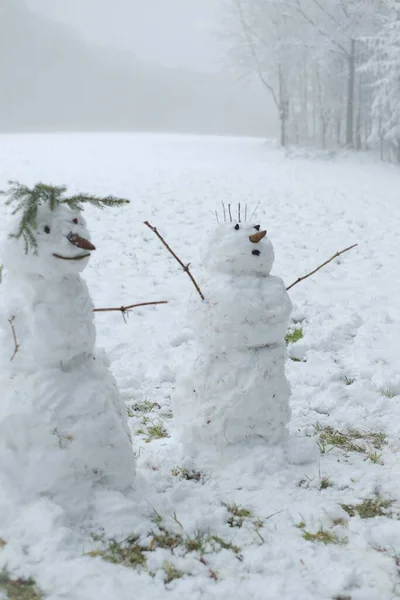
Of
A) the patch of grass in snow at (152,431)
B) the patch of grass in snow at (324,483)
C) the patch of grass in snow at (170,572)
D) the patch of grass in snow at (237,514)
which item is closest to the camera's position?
the patch of grass in snow at (170,572)

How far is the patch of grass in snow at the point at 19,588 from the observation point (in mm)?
2043

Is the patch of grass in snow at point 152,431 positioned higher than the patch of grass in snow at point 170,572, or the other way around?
the patch of grass in snow at point 170,572

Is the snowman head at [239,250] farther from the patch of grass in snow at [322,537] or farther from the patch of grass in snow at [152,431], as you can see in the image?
the patch of grass in snow at [322,537]

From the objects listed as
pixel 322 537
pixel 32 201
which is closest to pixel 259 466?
pixel 322 537

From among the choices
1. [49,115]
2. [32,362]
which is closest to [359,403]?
[32,362]

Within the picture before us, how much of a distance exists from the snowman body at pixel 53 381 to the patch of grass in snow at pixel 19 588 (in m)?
0.34

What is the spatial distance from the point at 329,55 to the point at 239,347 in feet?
64.6

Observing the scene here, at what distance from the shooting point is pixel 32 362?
247 centimetres

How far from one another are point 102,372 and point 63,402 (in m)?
0.28

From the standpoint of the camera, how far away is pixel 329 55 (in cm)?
1972

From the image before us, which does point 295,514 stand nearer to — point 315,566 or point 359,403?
point 315,566

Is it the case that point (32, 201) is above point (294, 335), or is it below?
above

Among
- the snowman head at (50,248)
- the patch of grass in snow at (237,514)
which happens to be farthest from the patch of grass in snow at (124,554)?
the snowman head at (50,248)

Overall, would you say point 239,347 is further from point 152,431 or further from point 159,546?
point 159,546
